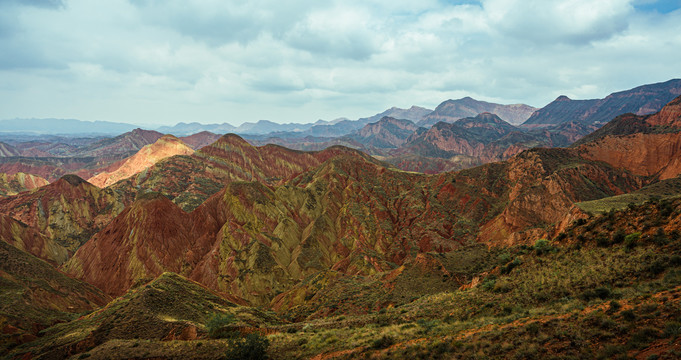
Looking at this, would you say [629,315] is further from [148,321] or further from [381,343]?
[148,321]

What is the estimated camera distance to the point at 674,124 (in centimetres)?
11338

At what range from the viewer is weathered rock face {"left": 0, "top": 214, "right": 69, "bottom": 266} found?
Result: 297 feet

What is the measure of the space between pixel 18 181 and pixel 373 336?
251 meters

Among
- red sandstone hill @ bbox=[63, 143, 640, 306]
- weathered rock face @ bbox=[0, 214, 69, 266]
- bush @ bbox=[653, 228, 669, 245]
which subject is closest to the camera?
bush @ bbox=[653, 228, 669, 245]

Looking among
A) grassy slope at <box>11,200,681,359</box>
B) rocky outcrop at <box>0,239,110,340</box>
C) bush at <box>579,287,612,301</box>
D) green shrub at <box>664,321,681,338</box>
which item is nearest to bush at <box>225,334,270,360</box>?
grassy slope at <box>11,200,681,359</box>

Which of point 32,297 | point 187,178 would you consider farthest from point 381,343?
point 187,178

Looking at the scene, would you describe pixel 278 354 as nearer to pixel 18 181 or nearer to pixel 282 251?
pixel 282 251

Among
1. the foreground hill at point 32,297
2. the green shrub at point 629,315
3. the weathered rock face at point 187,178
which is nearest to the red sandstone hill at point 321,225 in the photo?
the foreground hill at point 32,297

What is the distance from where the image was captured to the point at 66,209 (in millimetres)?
123500

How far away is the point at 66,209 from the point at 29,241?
1269 inches

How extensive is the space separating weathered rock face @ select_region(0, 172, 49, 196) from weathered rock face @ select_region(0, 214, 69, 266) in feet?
347

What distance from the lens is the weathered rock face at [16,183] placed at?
6796 inches

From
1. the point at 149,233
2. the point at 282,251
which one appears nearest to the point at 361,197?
the point at 282,251

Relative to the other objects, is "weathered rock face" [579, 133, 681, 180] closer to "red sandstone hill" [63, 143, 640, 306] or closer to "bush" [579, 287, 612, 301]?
"red sandstone hill" [63, 143, 640, 306]
